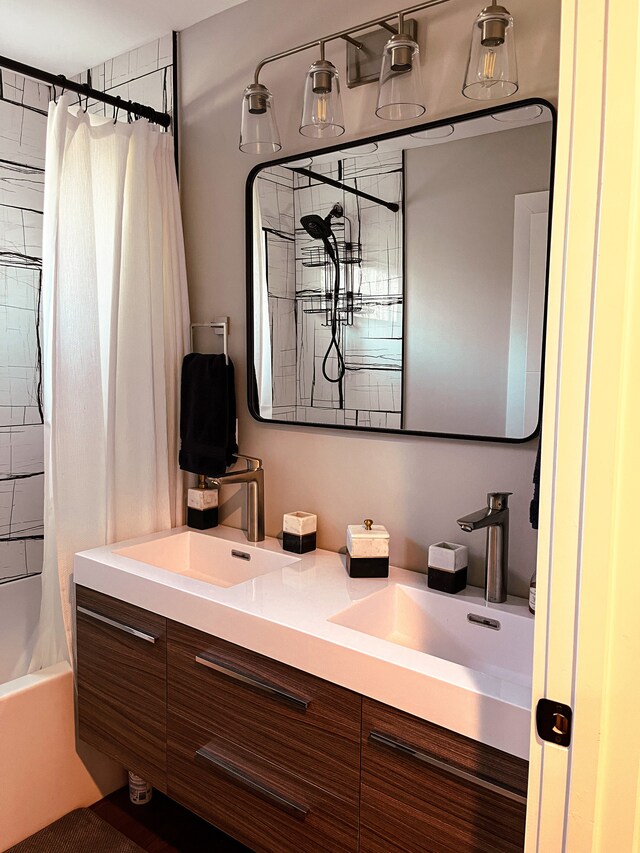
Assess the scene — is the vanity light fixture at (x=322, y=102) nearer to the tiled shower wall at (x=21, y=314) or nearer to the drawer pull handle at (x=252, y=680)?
the tiled shower wall at (x=21, y=314)

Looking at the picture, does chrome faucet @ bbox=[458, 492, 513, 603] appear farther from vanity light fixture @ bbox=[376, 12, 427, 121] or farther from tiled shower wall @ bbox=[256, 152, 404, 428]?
vanity light fixture @ bbox=[376, 12, 427, 121]

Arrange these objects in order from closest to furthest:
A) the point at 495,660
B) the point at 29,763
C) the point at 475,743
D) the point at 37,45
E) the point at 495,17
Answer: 1. the point at 475,743
2. the point at 495,17
3. the point at 495,660
4. the point at 29,763
5. the point at 37,45

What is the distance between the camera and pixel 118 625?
1852mm

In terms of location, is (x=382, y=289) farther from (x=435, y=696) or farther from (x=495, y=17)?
(x=435, y=696)

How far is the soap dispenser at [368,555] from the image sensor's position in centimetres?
172

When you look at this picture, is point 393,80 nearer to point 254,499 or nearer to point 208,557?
point 254,499

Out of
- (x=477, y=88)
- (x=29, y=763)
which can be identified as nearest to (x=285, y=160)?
(x=477, y=88)

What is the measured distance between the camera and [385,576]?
175 centimetres

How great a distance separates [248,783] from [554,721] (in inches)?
34.6

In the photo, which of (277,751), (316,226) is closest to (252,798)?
(277,751)

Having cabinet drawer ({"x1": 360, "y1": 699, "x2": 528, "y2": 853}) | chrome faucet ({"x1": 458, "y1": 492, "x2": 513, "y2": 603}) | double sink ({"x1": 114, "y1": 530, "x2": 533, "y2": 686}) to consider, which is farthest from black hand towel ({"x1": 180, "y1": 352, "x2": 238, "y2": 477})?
cabinet drawer ({"x1": 360, "y1": 699, "x2": 528, "y2": 853})

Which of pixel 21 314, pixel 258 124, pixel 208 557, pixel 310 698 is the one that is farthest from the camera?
pixel 21 314

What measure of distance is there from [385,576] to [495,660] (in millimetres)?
348

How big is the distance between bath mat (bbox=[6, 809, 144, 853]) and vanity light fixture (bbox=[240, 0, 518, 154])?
2.01 m
